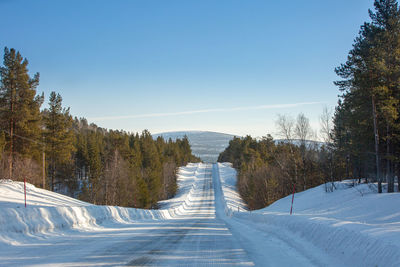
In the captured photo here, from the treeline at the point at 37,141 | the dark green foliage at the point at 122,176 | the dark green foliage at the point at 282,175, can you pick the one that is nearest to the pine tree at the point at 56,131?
the treeline at the point at 37,141

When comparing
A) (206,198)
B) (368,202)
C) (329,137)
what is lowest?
(206,198)

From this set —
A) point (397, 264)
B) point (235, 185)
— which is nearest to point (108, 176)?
point (397, 264)

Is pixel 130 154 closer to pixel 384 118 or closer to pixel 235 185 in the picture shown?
pixel 235 185

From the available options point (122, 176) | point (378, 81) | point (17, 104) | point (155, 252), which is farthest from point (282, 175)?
point (155, 252)

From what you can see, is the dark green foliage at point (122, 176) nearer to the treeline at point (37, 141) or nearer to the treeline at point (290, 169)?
the treeline at point (37, 141)

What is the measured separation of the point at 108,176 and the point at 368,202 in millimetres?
39315

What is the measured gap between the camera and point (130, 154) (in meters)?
67.8

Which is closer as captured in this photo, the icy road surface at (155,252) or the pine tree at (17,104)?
the icy road surface at (155,252)

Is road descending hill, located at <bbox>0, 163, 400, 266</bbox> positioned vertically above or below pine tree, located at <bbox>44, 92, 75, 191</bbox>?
below

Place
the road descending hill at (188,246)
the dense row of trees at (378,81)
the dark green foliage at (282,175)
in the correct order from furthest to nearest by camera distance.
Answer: the dark green foliage at (282,175)
the dense row of trees at (378,81)
the road descending hill at (188,246)

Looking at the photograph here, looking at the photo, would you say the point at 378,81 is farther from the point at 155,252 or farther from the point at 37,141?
the point at 37,141

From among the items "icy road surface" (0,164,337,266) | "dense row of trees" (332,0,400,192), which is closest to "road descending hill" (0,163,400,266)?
"icy road surface" (0,164,337,266)

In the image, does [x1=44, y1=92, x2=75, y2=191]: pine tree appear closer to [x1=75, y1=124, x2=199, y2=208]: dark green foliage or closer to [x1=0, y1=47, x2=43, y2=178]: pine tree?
[x1=0, y1=47, x2=43, y2=178]: pine tree

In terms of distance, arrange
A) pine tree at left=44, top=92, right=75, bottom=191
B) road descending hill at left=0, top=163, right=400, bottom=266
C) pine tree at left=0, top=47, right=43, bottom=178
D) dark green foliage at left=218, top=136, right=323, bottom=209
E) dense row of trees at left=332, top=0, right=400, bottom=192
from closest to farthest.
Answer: road descending hill at left=0, top=163, right=400, bottom=266, dense row of trees at left=332, top=0, right=400, bottom=192, pine tree at left=0, top=47, right=43, bottom=178, pine tree at left=44, top=92, right=75, bottom=191, dark green foliage at left=218, top=136, right=323, bottom=209
